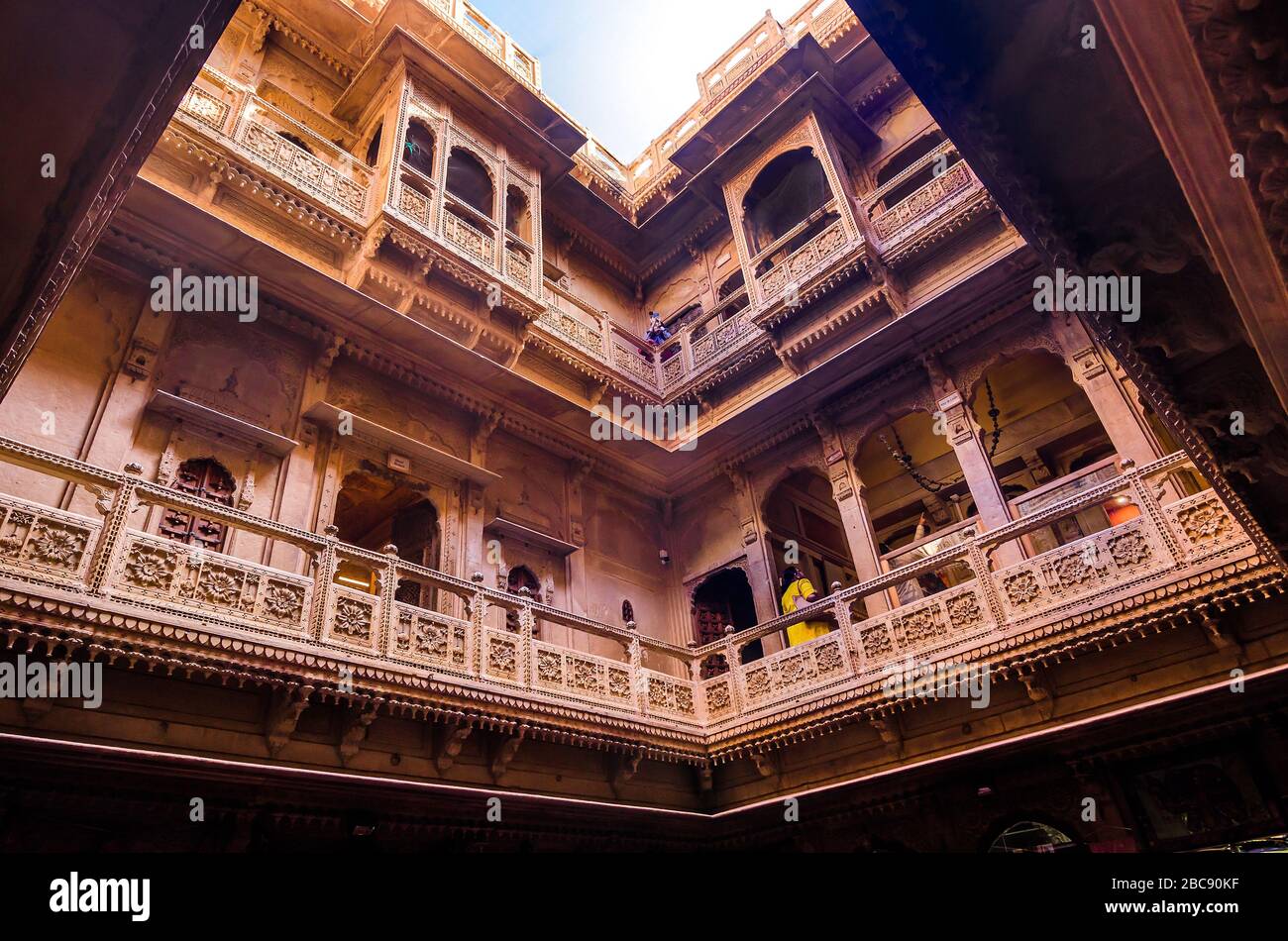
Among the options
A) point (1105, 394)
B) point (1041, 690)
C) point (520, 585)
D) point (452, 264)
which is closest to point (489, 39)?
point (452, 264)

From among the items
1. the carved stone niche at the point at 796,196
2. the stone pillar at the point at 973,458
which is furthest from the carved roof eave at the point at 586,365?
the stone pillar at the point at 973,458

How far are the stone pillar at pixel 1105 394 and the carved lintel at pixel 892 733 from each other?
3735 mm

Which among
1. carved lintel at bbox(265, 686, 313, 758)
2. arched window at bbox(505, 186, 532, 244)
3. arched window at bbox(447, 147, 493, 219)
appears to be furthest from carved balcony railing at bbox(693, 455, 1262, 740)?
arched window at bbox(447, 147, 493, 219)

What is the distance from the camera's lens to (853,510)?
10.6 meters

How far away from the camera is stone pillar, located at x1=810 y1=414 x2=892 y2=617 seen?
10109 millimetres

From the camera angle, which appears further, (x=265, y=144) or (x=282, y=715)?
(x=265, y=144)

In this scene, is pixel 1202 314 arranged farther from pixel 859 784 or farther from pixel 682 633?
pixel 682 633

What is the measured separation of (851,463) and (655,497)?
3.47m

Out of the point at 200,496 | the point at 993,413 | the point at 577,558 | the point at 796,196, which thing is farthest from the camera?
the point at 796,196

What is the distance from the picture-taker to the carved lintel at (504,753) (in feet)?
23.5

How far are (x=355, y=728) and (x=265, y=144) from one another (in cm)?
670

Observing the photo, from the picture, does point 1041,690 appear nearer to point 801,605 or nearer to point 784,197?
point 801,605

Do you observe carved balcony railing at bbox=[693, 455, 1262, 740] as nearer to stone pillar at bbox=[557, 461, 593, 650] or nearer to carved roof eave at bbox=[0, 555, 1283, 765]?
carved roof eave at bbox=[0, 555, 1283, 765]

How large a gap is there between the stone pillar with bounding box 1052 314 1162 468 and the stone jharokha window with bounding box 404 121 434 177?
343 inches
